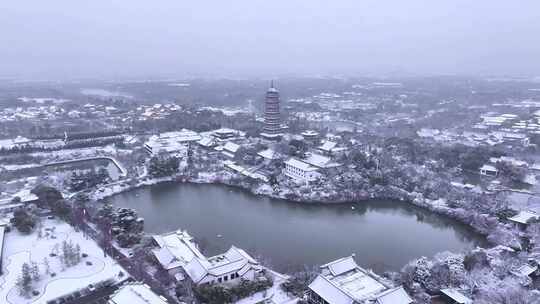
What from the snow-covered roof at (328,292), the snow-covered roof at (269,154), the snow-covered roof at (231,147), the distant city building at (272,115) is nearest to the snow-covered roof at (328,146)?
the snow-covered roof at (269,154)

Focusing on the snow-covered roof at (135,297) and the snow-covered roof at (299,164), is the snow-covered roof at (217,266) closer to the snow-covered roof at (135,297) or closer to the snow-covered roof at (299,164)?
the snow-covered roof at (135,297)

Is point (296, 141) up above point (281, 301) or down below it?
above

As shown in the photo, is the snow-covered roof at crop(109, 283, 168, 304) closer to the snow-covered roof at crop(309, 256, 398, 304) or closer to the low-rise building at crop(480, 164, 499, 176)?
the snow-covered roof at crop(309, 256, 398, 304)

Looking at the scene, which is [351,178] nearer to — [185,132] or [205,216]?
[205,216]

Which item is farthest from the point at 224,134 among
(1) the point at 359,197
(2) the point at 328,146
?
(1) the point at 359,197

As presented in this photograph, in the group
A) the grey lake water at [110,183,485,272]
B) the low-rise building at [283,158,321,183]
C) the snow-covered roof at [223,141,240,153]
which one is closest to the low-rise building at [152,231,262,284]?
the grey lake water at [110,183,485,272]

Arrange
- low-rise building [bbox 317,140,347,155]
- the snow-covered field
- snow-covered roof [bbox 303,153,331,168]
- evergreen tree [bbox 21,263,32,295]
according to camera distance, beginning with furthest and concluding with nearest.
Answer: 1. low-rise building [bbox 317,140,347,155]
2. snow-covered roof [bbox 303,153,331,168]
3. the snow-covered field
4. evergreen tree [bbox 21,263,32,295]

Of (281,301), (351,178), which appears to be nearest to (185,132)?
(351,178)
